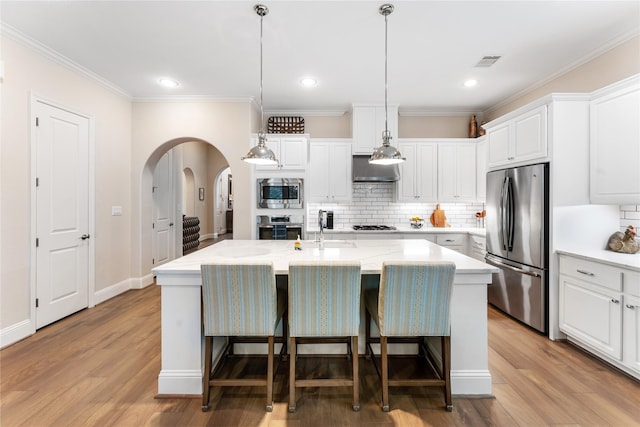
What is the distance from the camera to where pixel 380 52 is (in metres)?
3.15

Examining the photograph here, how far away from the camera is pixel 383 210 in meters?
5.16

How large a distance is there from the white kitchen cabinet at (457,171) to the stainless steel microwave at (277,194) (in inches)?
90.9

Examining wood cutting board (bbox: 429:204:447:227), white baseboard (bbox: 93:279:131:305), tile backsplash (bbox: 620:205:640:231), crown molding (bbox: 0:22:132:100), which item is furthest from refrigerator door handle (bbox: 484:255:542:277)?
crown molding (bbox: 0:22:132:100)

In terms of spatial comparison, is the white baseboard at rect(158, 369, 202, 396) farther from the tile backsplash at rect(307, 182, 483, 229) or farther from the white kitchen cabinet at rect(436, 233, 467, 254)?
the white kitchen cabinet at rect(436, 233, 467, 254)

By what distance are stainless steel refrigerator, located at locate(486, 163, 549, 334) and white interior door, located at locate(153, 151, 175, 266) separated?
16.4ft

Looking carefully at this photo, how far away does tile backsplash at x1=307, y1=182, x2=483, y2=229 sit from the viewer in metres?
5.14

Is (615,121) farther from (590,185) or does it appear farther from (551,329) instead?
(551,329)

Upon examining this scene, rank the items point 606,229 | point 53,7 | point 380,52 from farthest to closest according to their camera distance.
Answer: point 380,52 → point 606,229 → point 53,7

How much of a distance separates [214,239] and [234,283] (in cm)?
894

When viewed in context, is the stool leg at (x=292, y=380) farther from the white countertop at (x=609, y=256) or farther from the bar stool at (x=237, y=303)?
the white countertop at (x=609, y=256)

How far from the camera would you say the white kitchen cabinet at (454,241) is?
4.54 meters

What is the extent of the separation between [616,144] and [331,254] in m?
2.64

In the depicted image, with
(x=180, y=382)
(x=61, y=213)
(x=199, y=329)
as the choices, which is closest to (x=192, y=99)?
(x=61, y=213)

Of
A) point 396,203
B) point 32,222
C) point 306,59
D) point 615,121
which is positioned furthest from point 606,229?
point 32,222
